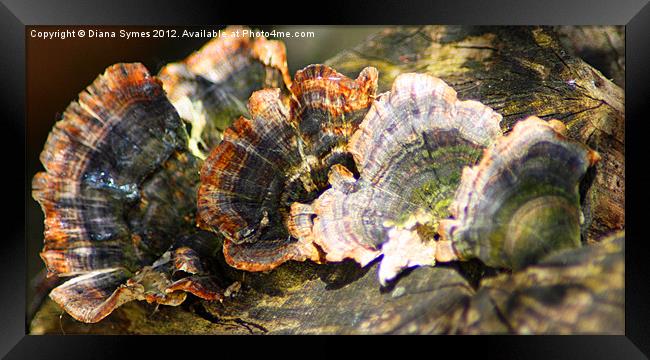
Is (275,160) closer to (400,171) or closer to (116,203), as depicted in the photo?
(400,171)

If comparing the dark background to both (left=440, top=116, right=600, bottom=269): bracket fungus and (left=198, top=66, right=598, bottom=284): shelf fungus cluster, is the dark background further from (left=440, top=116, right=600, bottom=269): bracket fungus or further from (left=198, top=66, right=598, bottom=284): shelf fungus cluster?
(left=440, top=116, right=600, bottom=269): bracket fungus

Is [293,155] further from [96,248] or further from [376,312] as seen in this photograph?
[96,248]

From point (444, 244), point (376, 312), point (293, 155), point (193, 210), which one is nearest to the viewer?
point (444, 244)

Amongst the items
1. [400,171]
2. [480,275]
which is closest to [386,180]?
[400,171]

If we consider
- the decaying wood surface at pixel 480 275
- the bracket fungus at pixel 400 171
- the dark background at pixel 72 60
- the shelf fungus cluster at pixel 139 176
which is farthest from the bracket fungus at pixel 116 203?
the bracket fungus at pixel 400 171

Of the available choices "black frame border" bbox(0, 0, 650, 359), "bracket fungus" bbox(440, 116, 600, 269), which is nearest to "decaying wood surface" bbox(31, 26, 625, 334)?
"black frame border" bbox(0, 0, 650, 359)
